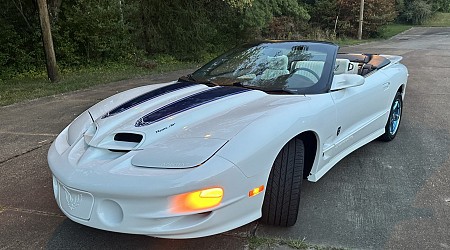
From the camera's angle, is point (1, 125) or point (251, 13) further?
point (251, 13)

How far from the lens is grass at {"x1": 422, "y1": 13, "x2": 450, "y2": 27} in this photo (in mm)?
42384

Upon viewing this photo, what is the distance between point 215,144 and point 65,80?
8.86m

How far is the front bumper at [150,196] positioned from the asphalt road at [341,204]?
1.46ft


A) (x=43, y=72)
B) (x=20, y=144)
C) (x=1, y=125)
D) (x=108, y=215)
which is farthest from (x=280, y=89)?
(x=43, y=72)

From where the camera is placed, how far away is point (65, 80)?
9.83 m

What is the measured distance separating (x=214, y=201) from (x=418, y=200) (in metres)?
1.92

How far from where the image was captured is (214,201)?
199 centimetres

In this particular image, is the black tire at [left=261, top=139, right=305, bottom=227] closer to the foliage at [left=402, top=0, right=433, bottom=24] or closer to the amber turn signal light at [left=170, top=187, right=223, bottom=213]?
the amber turn signal light at [left=170, top=187, right=223, bottom=213]

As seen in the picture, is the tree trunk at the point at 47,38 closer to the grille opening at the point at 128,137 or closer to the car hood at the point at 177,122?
the car hood at the point at 177,122

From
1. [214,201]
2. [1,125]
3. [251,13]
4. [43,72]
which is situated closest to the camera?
[214,201]

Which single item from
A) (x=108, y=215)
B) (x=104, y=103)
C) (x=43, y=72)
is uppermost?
(x=104, y=103)

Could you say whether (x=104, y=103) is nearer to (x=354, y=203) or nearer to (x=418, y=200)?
(x=354, y=203)

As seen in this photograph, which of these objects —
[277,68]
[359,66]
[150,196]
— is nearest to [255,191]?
[150,196]

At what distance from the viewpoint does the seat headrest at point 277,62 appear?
3.40 metres
